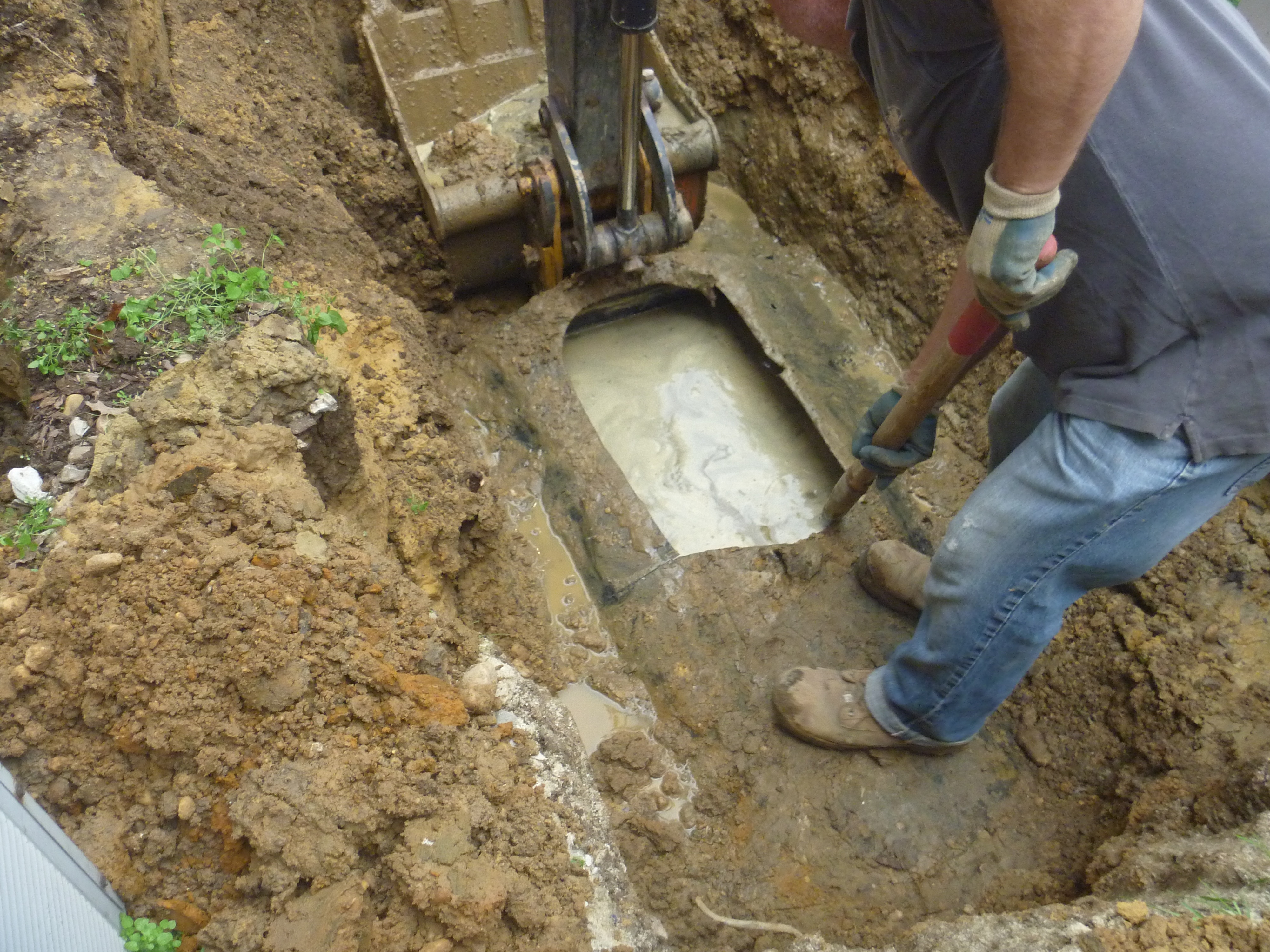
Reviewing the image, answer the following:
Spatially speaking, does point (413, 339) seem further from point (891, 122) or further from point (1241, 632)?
point (1241, 632)

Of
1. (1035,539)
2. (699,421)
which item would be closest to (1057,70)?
(1035,539)

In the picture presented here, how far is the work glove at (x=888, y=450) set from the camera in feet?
7.30

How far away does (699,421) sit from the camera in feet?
9.88

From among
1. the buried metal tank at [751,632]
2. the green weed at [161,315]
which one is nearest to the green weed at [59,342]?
the green weed at [161,315]

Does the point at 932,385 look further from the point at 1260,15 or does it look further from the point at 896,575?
the point at 1260,15

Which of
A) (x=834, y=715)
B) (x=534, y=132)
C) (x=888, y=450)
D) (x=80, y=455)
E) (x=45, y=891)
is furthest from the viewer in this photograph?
(x=534, y=132)

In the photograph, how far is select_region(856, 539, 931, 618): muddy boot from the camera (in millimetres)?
2355

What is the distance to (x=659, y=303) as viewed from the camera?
3.28 m

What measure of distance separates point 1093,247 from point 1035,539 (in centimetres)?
56

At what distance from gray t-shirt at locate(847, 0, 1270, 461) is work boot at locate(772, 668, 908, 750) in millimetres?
1002

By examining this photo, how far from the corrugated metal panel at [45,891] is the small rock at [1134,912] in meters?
1.54

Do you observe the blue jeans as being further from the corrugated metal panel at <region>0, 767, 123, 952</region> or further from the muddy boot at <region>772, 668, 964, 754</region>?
the corrugated metal panel at <region>0, 767, 123, 952</region>

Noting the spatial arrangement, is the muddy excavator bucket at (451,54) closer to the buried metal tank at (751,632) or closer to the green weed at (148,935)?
the buried metal tank at (751,632)

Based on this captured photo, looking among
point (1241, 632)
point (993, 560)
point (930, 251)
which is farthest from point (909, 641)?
point (930, 251)
